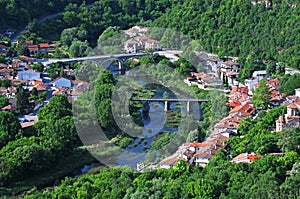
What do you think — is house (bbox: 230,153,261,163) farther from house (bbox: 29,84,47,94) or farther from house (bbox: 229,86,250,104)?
house (bbox: 29,84,47,94)

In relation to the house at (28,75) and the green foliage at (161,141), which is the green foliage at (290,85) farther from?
the house at (28,75)

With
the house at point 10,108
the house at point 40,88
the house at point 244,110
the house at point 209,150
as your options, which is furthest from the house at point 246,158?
the house at point 40,88

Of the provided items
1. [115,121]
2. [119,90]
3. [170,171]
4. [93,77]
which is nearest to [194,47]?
[93,77]

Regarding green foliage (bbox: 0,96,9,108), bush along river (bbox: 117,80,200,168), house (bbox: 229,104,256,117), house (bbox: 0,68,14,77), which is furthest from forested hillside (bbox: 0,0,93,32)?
house (bbox: 229,104,256,117)

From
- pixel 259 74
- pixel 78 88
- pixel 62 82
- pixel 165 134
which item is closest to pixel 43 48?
pixel 62 82

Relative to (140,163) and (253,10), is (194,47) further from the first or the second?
(140,163)

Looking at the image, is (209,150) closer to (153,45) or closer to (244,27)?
(244,27)
